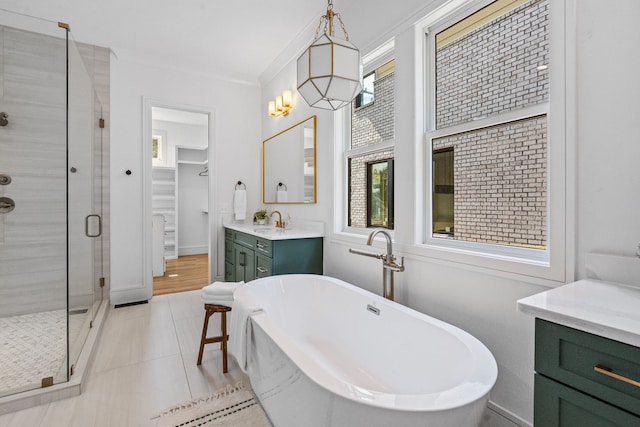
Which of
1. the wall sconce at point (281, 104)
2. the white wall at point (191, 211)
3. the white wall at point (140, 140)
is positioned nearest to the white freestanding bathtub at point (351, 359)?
the wall sconce at point (281, 104)

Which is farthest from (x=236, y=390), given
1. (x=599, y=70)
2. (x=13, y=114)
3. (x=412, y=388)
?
(x=13, y=114)

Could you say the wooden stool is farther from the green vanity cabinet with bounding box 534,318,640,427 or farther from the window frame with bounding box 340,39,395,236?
the green vanity cabinet with bounding box 534,318,640,427

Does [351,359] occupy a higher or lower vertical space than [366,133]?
lower

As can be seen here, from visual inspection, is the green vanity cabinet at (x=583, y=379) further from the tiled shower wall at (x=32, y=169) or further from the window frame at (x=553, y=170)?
the tiled shower wall at (x=32, y=169)

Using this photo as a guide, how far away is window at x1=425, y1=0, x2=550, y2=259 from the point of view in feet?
4.91

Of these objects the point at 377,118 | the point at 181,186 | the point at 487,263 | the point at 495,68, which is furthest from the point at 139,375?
the point at 181,186

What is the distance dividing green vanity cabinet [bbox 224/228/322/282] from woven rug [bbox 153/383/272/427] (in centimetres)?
102

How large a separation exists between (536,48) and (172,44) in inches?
133

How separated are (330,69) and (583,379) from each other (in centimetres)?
162

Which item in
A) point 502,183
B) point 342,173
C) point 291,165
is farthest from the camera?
point 291,165

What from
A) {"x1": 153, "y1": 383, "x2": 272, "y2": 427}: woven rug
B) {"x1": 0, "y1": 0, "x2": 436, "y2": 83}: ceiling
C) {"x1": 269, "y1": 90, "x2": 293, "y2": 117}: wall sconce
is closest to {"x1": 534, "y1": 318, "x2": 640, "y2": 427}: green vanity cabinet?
{"x1": 153, "y1": 383, "x2": 272, "y2": 427}: woven rug

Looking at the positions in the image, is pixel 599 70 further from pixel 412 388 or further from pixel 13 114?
pixel 13 114

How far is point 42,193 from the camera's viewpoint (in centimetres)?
243

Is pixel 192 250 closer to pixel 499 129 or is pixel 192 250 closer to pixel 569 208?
pixel 499 129
